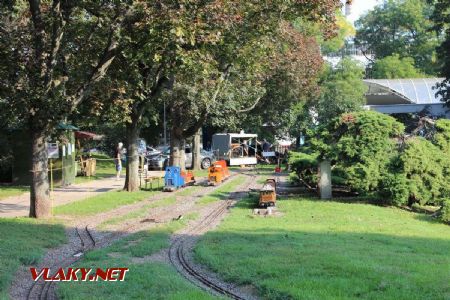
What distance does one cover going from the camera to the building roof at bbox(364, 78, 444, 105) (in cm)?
5444

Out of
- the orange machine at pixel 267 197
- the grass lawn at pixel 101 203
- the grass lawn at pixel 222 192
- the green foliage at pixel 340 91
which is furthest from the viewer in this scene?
the green foliage at pixel 340 91

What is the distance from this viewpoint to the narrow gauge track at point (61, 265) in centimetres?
732

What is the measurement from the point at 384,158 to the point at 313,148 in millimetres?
2602

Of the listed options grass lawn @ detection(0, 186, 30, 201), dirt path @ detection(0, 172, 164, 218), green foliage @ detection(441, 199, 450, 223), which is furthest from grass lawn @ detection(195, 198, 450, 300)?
grass lawn @ detection(0, 186, 30, 201)

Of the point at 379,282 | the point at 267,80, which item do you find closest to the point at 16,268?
the point at 379,282

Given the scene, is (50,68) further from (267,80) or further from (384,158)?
(267,80)

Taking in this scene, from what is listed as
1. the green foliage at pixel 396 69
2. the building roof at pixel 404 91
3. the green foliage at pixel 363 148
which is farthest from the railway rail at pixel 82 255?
the green foliage at pixel 396 69

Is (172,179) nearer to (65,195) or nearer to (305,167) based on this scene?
(65,195)

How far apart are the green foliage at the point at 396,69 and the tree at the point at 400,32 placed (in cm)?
436

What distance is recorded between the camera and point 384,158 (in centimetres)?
1964

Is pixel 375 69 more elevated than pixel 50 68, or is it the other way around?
pixel 375 69

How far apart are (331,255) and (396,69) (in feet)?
217

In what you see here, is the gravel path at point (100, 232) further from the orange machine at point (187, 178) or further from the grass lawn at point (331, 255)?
the orange machine at point (187, 178)

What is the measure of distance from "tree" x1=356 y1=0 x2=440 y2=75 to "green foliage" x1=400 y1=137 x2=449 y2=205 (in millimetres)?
60232
